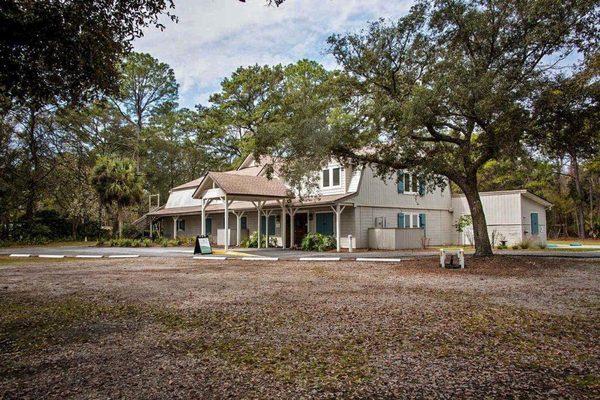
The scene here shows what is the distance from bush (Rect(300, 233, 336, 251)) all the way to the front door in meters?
3.01

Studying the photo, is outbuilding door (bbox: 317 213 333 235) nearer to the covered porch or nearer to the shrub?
the covered porch

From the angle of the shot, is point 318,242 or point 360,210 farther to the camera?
point 360,210

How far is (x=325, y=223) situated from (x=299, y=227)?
2258 millimetres

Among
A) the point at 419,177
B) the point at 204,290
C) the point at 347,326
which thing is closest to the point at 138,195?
the point at 419,177

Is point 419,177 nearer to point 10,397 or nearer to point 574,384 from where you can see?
point 574,384

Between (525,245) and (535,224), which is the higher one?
(535,224)

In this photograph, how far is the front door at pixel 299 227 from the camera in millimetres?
25891

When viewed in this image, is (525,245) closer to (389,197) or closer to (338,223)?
(389,197)

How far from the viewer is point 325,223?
80.1ft

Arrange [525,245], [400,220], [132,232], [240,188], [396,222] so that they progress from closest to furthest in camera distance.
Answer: [525,245], [240,188], [396,222], [400,220], [132,232]

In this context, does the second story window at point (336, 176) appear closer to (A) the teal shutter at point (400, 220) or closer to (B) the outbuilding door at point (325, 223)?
(B) the outbuilding door at point (325, 223)

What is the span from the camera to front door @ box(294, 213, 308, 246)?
25.9 m

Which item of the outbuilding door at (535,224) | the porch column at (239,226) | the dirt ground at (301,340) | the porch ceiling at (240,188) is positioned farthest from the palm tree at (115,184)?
the outbuilding door at (535,224)

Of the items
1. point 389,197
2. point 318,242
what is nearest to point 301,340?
point 318,242
